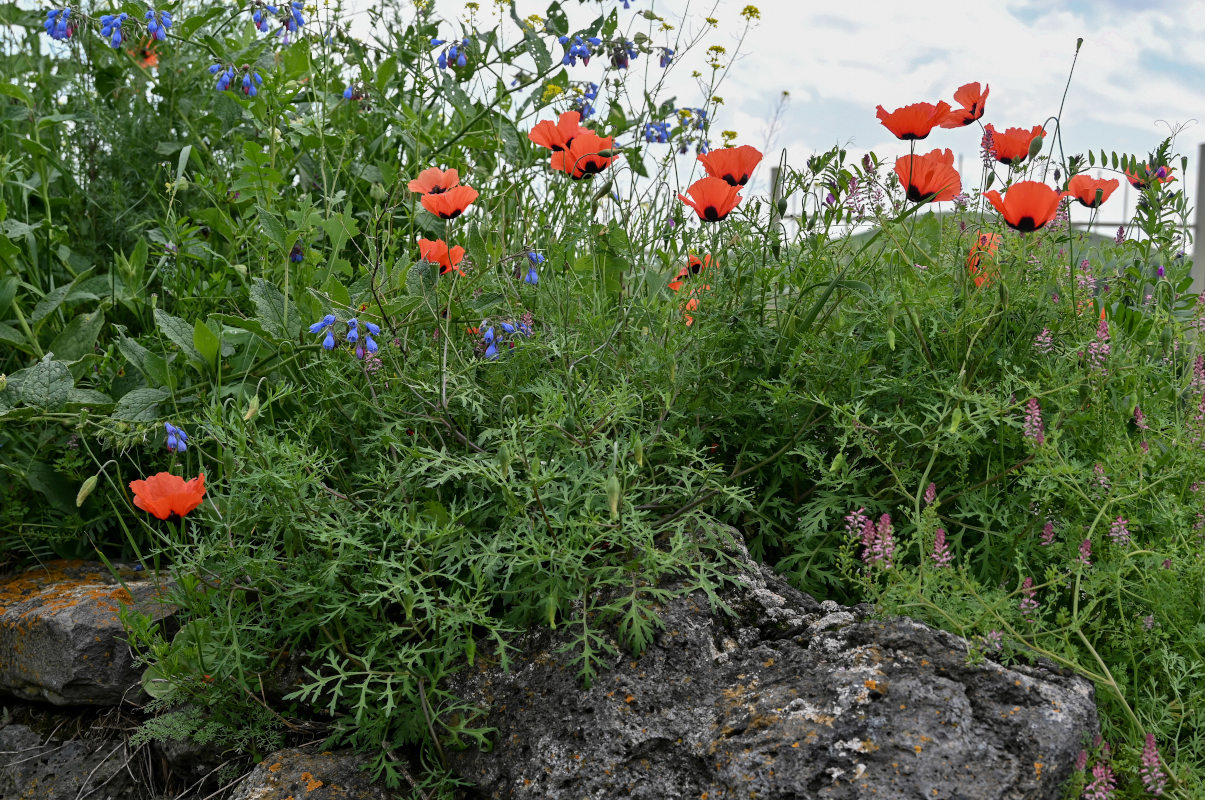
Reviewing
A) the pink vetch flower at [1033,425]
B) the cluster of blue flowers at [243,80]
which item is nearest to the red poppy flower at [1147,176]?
the pink vetch flower at [1033,425]

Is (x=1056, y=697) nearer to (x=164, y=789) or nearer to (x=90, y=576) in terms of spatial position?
(x=164, y=789)

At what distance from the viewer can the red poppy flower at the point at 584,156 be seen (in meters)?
2.58

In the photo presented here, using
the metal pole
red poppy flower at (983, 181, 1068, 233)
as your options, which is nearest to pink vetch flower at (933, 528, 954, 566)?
red poppy flower at (983, 181, 1068, 233)

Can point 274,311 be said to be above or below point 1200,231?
below

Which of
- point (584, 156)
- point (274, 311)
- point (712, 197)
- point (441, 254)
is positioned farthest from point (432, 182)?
point (712, 197)

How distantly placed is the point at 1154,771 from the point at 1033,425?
2.28 feet

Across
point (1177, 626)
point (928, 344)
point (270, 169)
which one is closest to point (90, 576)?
point (270, 169)

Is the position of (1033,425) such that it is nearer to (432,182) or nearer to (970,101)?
(970,101)

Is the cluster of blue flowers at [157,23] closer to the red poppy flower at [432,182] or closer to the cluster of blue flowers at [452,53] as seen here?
the cluster of blue flowers at [452,53]

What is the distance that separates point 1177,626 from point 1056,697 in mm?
578

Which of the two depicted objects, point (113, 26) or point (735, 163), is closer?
point (735, 163)

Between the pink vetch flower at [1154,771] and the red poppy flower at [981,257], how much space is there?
1.20 metres

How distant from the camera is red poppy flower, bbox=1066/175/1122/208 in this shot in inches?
104

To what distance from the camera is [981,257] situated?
2.61 metres
